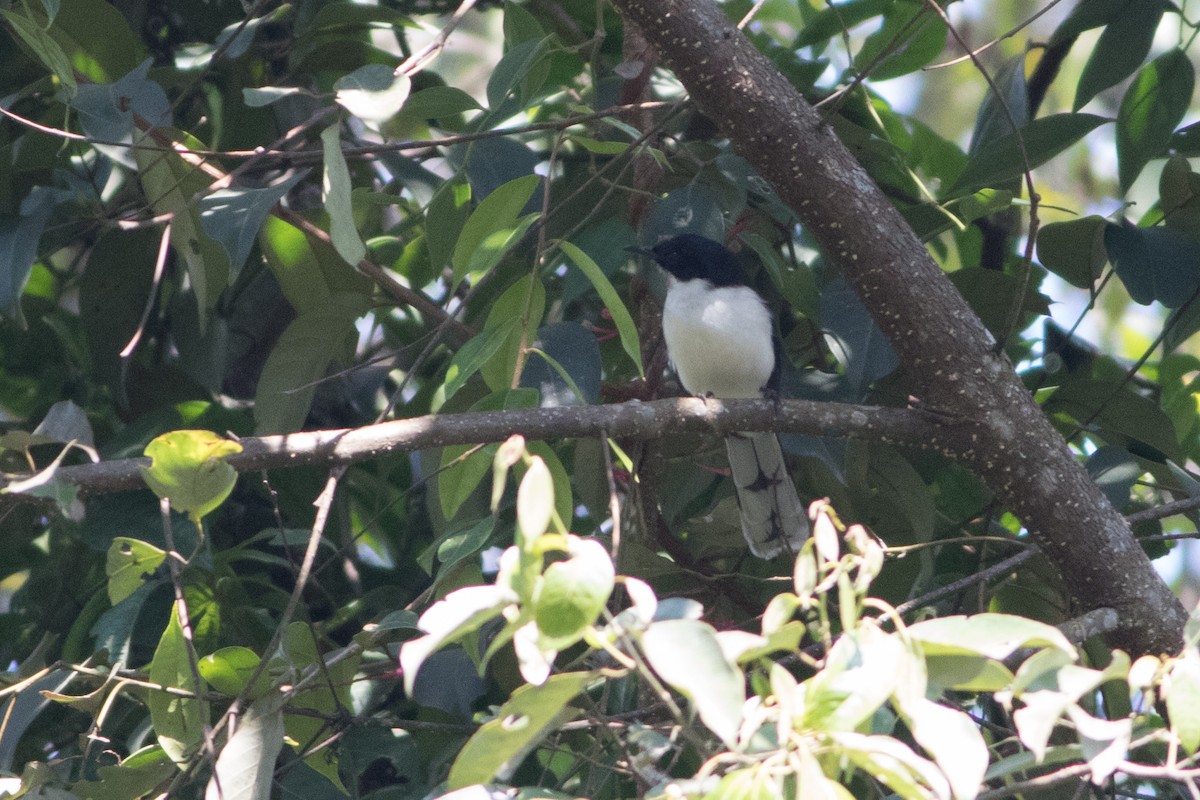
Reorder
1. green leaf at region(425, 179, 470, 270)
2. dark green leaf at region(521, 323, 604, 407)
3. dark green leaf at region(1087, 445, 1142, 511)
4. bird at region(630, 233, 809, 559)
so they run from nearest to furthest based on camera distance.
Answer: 1. dark green leaf at region(521, 323, 604, 407)
2. green leaf at region(425, 179, 470, 270)
3. dark green leaf at region(1087, 445, 1142, 511)
4. bird at region(630, 233, 809, 559)

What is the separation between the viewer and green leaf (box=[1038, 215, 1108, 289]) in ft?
9.49

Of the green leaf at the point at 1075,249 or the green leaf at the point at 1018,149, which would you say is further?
the green leaf at the point at 1075,249

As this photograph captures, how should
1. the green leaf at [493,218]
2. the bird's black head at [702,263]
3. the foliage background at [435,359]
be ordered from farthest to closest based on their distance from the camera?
the bird's black head at [702,263]
the green leaf at [493,218]
the foliage background at [435,359]

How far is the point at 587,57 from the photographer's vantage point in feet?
11.8

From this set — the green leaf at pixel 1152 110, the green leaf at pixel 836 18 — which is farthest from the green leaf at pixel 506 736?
the green leaf at pixel 836 18

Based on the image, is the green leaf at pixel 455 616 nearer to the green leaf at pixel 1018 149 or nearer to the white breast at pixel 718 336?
the green leaf at pixel 1018 149

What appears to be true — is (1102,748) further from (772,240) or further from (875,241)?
(772,240)

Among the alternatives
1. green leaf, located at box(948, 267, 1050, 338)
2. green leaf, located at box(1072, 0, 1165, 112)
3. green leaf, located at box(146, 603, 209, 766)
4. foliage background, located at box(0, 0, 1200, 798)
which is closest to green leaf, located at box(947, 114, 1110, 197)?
foliage background, located at box(0, 0, 1200, 798)

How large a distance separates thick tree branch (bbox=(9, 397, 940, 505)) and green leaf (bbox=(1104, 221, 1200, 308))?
2.15 ft

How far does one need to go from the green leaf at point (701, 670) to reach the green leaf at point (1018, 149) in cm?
188

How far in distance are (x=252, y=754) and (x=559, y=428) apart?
2.52ft

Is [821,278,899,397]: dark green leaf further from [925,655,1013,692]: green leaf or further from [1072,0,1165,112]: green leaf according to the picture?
[925,655,1013,692]: green leaf

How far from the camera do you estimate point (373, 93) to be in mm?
2197

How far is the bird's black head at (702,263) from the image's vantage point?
4.04m
